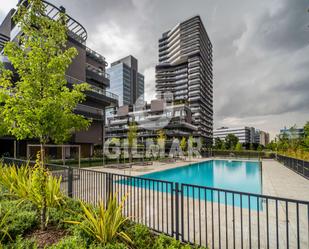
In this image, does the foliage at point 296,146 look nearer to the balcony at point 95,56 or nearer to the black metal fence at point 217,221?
the black metal fence at point 217,221

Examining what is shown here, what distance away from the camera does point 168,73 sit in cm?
8481

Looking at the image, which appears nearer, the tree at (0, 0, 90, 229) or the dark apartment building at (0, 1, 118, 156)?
the tree at (0, 0, 90, 229)

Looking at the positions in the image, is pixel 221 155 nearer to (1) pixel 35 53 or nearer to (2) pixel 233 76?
(2) pixel 233 76

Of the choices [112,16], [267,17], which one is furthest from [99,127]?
[267,17]

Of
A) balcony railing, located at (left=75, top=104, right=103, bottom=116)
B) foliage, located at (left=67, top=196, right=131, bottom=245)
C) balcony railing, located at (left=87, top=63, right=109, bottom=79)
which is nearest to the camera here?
foliage, located at (left=67, top=196, right=131, bottom=245)

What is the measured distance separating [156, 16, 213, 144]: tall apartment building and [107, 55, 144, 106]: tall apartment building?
21.8 metres

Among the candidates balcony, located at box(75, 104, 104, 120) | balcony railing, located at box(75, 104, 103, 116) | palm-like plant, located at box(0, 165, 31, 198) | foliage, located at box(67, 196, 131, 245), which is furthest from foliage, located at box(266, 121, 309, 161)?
balcony railing, located at box(75, 104, 103, 116)

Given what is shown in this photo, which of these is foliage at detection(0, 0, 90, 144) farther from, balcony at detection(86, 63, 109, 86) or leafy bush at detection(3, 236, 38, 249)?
balcony at detection(86, 63, 109, 86)

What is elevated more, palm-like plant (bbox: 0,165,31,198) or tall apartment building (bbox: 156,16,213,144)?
tall apartment building (bbox: 156,16,213,144)

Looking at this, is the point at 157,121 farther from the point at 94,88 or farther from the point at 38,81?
the point at 38,81

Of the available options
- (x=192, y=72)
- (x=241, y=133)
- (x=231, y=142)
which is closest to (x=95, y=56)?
(x=231, y=142)

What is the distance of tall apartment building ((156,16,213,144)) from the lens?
250 feet

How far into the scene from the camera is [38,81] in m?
4.24

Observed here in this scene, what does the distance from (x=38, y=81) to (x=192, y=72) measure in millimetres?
79044
